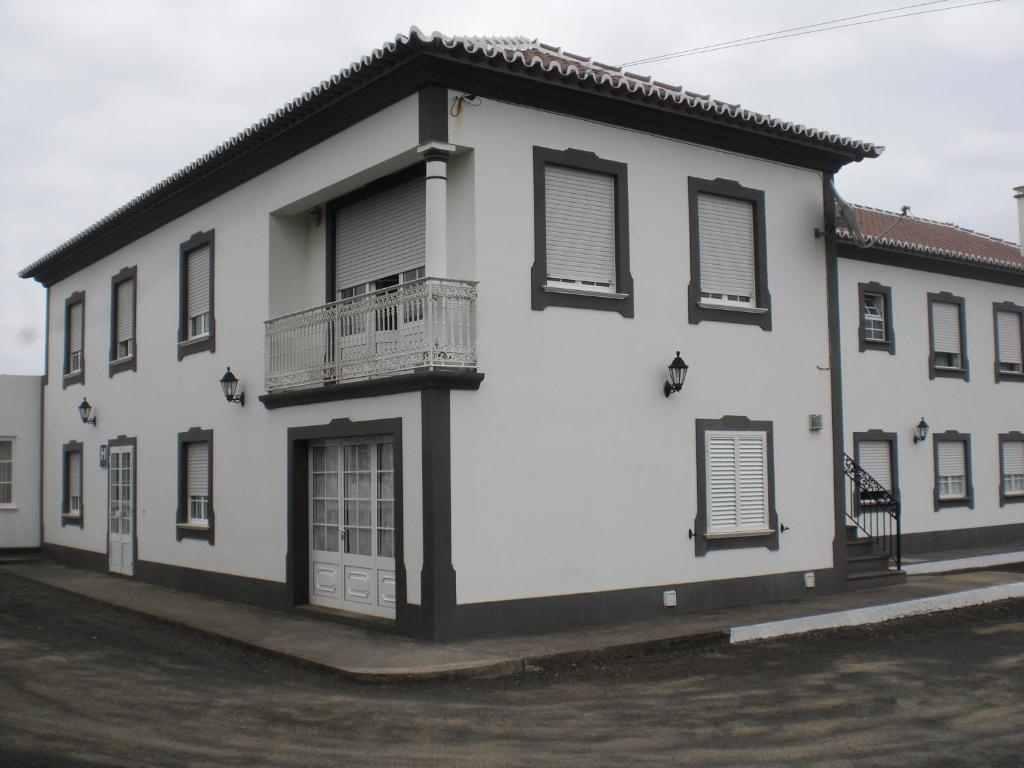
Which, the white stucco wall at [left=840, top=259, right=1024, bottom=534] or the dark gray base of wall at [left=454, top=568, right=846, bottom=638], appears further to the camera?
the white stucco wall at [left=840, top=259, right=1024, bottom=534]

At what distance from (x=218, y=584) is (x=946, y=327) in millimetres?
14077

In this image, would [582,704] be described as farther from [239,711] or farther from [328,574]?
[328,574]

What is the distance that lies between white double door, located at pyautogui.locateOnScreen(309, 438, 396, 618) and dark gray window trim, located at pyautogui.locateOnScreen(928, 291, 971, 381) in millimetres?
12030

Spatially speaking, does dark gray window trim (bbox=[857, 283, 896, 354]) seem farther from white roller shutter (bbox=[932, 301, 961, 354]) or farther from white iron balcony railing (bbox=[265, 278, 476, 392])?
white iron balcony railing (bbox=[265, 278, 476, 392])

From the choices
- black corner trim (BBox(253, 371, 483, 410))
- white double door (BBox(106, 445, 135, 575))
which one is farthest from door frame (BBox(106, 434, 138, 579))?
black corner trim (BBox(253, 371, 483, 410))

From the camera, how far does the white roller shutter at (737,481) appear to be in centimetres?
1308

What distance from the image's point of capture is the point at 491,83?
1138 cm

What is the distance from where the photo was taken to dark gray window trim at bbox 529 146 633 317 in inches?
458

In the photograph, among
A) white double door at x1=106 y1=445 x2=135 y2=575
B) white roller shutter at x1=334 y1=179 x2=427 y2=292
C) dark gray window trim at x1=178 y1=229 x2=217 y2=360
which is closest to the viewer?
white roller shutter at x1=334 y1=179 x2=427 y2=292

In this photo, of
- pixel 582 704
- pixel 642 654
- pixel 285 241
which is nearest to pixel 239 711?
pixel 582 704

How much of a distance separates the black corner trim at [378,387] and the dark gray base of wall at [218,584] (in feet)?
7.96

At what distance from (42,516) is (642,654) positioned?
55.7 ft

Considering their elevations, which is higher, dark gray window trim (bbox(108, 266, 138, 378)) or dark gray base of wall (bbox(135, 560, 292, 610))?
dark gray window trim (bbox(108, 266, 138, 378))

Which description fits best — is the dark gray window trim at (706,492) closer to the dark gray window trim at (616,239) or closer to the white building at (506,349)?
the white building at (506,349)
